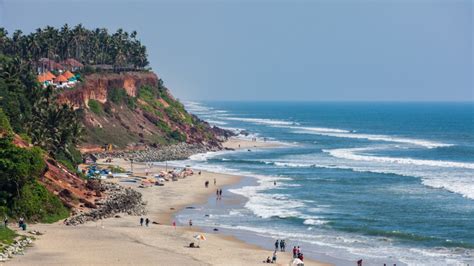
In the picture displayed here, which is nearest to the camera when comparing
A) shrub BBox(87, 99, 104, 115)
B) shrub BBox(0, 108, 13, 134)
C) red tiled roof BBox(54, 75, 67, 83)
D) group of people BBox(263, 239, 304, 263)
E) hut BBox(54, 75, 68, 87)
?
group of people BBox(263, 239, 304, 263)

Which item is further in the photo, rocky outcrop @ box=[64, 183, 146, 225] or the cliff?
the cliff

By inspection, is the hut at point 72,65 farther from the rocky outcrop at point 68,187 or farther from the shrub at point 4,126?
the shrub at point 4,126

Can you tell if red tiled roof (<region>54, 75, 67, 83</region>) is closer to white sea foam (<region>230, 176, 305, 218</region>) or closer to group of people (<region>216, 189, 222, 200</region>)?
white sea foam (<region>230, 176, 305, 218</region>)

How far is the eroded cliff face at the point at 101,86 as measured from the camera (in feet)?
361

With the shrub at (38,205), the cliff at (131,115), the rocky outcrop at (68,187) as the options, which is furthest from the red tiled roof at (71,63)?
the shrub at (38,205)

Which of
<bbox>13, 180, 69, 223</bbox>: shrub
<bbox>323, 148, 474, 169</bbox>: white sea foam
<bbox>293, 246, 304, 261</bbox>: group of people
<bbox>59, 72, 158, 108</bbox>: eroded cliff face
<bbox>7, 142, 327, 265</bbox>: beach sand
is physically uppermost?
<bbox>59, 72, 158, 108</bbox>: eroded cliff face

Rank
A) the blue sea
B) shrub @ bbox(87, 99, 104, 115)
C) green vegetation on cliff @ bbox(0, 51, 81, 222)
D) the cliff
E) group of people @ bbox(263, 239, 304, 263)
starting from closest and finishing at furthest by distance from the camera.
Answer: group of people @ bbox(263, 239, 304, 263) → the blue sea → green vegetation on cliff @ bbox(0, 51, 81, 222) → the cliff → shrub @ bbox(87, 99, 104, 115)

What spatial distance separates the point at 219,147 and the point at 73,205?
7224 cm

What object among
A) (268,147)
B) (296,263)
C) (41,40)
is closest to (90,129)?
(41,40)

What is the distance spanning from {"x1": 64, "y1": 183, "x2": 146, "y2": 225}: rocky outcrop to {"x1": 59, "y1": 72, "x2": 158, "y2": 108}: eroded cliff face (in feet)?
96.4

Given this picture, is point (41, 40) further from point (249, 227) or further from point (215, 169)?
point (249, 227)

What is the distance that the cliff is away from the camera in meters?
110

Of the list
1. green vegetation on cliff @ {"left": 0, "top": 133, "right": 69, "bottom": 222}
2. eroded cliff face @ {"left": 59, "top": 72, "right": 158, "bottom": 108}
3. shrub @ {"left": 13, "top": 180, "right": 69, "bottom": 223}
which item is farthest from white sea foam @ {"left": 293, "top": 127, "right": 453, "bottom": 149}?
green vegetation on cliff @ {"left": 0, "top": 133, "right": 69, "bottom": 222}

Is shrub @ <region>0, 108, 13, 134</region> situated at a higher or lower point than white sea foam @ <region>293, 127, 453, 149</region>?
higher
